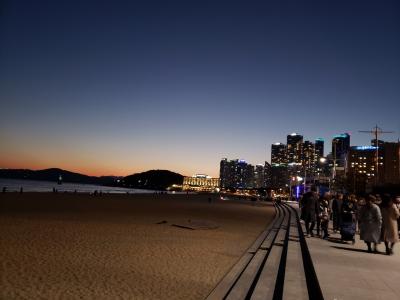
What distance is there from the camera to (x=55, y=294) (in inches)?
244

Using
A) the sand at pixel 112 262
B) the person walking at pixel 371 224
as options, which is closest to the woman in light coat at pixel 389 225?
the person walking at pixel 371 224

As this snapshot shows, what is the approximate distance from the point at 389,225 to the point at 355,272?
11.6 feet

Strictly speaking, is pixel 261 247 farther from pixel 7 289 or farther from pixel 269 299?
pixel 7 289

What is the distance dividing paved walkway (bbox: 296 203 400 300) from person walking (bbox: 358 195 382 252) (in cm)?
36

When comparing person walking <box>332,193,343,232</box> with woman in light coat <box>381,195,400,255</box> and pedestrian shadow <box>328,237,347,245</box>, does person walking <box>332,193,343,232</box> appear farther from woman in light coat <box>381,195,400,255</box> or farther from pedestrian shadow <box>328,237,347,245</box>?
woman in light coat <box>381,195,400,255</box>

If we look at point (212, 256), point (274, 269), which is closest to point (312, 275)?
point (274, 269)

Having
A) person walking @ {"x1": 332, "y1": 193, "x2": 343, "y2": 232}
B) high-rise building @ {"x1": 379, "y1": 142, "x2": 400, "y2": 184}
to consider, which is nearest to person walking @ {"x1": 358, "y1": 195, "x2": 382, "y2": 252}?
person walking @ {"x1": 332, "y1": 193, "x2": 343, "y2": 232}

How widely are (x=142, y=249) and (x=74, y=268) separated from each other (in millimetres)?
2957

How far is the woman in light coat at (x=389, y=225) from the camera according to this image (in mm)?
9961

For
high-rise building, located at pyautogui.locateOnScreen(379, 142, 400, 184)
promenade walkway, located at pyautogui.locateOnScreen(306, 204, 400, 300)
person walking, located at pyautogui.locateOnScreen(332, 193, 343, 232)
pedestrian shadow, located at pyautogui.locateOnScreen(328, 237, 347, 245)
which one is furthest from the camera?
high-rise building, located at pyautogui.locateOnScreen(379, 142, 400, 184)

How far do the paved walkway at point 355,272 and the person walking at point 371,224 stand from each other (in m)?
0.36

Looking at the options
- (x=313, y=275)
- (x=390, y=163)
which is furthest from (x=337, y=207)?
(x=390, y=163)

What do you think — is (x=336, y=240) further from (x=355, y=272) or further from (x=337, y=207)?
(x=355, y=272)

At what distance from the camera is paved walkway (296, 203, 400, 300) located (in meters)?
5.86
